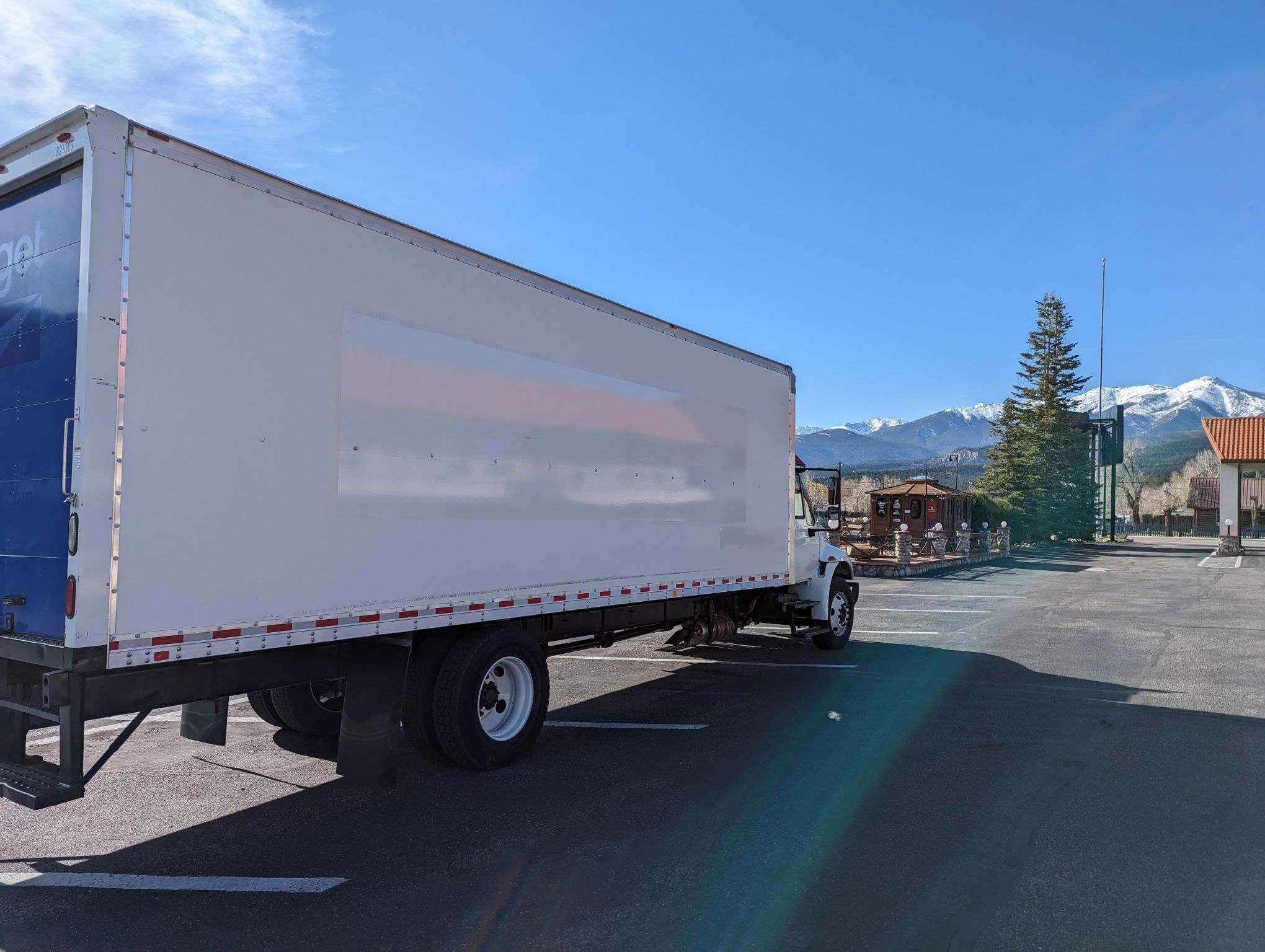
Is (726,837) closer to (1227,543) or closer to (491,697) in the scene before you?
(491,697)

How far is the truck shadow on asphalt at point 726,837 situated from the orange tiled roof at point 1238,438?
4096cm

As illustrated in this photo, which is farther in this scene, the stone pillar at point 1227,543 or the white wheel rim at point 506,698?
the stone pillar at point 1227,543

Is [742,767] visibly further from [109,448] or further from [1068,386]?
[1068,386]

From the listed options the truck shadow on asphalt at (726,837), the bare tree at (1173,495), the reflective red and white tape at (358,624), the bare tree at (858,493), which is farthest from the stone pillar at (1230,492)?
the reflective red and white tape at (358,624)

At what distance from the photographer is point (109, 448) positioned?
422 centimetres

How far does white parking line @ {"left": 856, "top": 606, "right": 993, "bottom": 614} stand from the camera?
1585cm

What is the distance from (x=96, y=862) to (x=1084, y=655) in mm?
10371

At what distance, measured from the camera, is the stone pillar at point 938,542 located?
27.8 meters

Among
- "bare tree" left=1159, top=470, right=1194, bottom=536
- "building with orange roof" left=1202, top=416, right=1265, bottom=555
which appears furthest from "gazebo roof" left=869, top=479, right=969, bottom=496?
"bare tree" left=1159, top=470, right=1194, bottom=536

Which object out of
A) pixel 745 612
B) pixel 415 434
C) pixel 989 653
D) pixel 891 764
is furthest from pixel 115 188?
pixel 989 653

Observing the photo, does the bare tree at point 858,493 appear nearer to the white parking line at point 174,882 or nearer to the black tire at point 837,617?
the black tire at point 837,617

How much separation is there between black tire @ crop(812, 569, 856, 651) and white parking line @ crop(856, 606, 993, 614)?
4.58m

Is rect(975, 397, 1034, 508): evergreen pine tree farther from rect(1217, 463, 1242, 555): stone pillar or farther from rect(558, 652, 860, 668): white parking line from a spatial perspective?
rect(558, 652, 860, 668): white parking line

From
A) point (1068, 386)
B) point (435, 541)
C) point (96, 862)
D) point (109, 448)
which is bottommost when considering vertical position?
point (96, 862)
